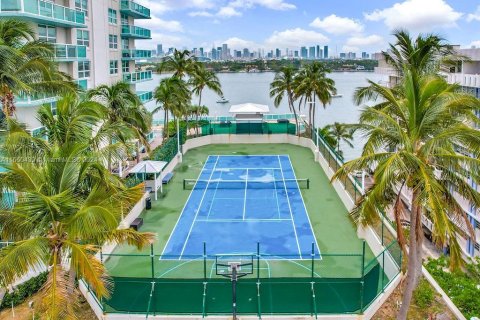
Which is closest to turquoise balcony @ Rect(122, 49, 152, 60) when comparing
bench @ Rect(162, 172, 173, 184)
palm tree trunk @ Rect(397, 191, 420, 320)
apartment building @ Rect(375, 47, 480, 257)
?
bench @ Rect(162, 172, 173, 184)

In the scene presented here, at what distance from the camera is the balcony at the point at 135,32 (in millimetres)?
45934

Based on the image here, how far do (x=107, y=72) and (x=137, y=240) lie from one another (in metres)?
31.9

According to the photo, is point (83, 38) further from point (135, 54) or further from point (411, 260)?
point (411, 260)

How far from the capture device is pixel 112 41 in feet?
143

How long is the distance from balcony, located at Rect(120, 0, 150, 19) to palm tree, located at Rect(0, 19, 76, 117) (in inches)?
1178

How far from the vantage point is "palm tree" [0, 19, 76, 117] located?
15185mm

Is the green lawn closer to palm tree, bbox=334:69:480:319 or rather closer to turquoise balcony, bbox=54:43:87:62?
palm tree, bbox=334:69:480:319

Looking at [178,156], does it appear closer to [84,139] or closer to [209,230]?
[209,230]

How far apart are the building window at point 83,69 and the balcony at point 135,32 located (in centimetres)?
1069

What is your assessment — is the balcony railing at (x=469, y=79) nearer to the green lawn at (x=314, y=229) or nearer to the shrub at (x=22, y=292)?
the green lawn at (x=314, y=229)

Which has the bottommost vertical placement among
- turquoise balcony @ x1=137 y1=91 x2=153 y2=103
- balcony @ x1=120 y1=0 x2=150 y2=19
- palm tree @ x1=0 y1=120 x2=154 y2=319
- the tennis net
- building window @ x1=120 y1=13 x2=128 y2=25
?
the tennis net

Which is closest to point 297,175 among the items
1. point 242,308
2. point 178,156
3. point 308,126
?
point 178,156

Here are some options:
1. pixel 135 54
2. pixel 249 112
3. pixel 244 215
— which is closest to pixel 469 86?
pixel 249 112

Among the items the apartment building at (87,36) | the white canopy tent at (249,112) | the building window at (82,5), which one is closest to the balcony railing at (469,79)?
the white canopy tent at (249,112)
